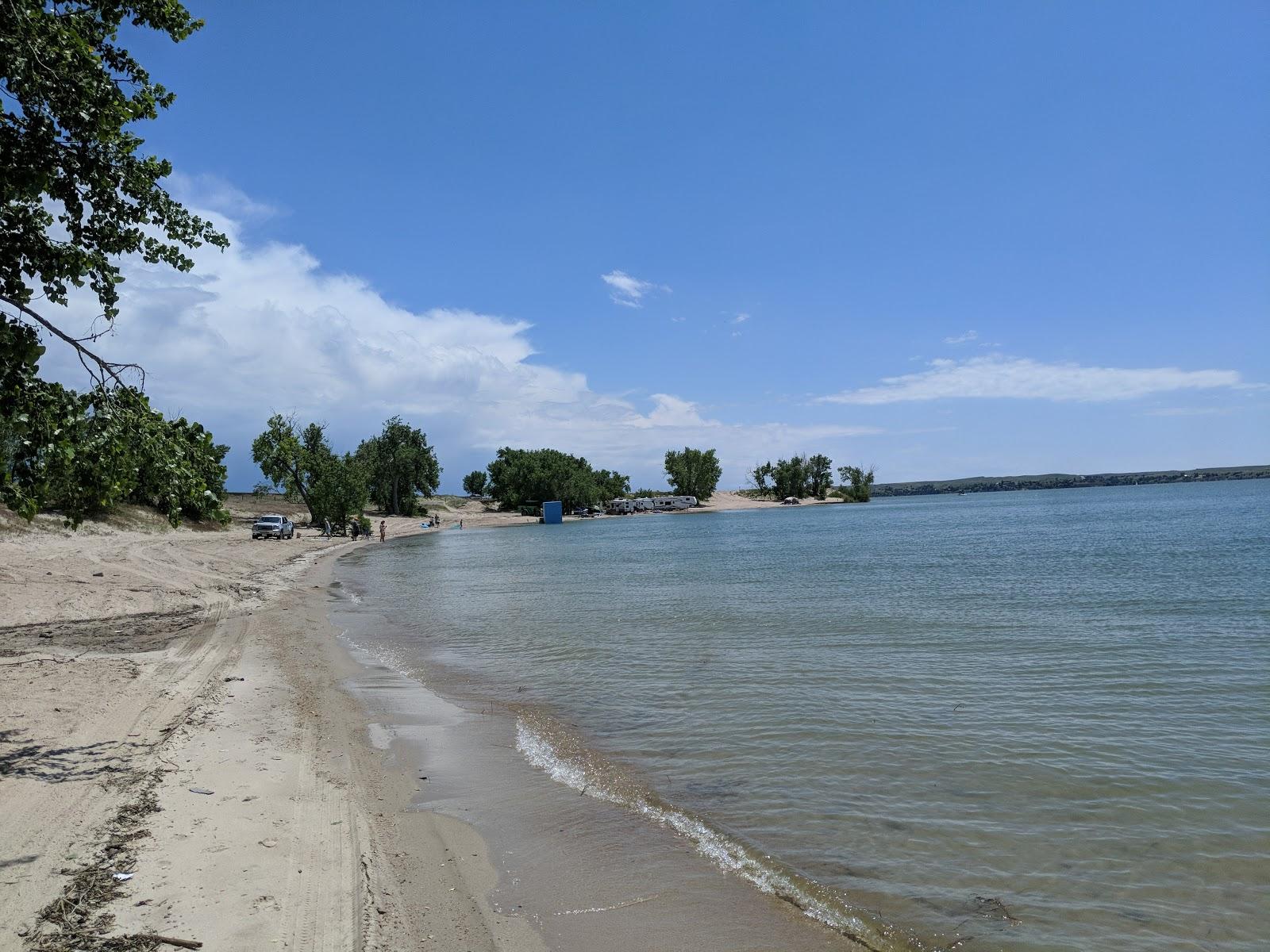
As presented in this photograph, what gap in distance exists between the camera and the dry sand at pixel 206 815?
4.51 m

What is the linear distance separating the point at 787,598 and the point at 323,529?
56119mm

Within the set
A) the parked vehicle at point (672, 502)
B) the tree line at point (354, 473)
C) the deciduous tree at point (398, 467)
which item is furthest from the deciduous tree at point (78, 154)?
the parked vehicle at point (672, 502)

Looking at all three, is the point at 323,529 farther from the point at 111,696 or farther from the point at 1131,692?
the point at 1131,692

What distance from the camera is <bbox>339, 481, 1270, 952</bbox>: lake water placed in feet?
18.7

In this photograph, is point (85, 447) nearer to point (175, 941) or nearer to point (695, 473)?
point (175, 941)

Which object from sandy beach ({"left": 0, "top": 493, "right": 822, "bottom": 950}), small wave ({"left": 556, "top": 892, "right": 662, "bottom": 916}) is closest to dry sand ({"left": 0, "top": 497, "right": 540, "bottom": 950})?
sandy beach ({"left": 0, "top": 493, "right": 822, "bottom": 950})

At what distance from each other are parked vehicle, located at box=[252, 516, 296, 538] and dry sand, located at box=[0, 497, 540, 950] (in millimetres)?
41116

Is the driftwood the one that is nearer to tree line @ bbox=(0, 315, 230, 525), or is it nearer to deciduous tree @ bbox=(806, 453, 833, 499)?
tree line @ bbox=(0, 315, 230, 525)

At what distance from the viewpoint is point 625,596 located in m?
26.0

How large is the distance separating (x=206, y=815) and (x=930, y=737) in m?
7.94

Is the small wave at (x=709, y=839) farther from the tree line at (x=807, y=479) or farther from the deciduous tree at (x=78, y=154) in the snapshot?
the tree line at (x=807, y=479)

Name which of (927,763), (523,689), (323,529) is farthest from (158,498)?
(323,529)

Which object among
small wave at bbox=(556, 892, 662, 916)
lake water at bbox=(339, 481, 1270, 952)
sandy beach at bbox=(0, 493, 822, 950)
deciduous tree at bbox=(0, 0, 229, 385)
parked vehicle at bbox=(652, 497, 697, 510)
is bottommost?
lake water at bbox=(339, 481, 1270, 952)

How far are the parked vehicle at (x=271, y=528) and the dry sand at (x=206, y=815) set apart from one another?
41.1 meters
